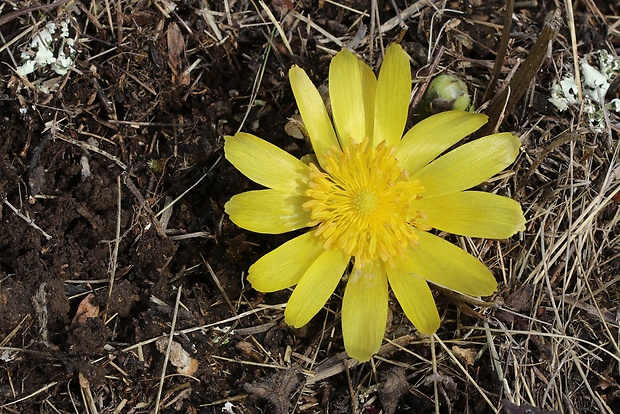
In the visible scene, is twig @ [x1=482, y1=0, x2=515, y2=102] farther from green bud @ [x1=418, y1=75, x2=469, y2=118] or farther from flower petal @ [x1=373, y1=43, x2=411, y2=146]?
flower petal @ [x1=373, y1=43, x2=411, y2=146]

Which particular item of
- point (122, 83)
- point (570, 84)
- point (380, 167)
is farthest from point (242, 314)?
point (570, 84)

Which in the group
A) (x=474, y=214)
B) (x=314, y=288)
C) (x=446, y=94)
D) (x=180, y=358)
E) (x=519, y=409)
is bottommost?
(x=519, y=409)

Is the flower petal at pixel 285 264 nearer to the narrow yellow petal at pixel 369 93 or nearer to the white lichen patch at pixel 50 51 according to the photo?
the narrow yellow petal at pixel 369 93

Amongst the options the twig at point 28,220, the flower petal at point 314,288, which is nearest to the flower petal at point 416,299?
the flower petal at point 314,288

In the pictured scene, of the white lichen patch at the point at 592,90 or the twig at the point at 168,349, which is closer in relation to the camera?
the twig at the point at 168,349

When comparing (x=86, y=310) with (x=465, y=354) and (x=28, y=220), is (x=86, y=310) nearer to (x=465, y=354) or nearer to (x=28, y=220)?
(x=28, y=220)

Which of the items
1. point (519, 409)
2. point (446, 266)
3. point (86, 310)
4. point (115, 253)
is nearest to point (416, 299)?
point (446, 266)

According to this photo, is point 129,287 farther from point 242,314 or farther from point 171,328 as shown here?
point 242,314
